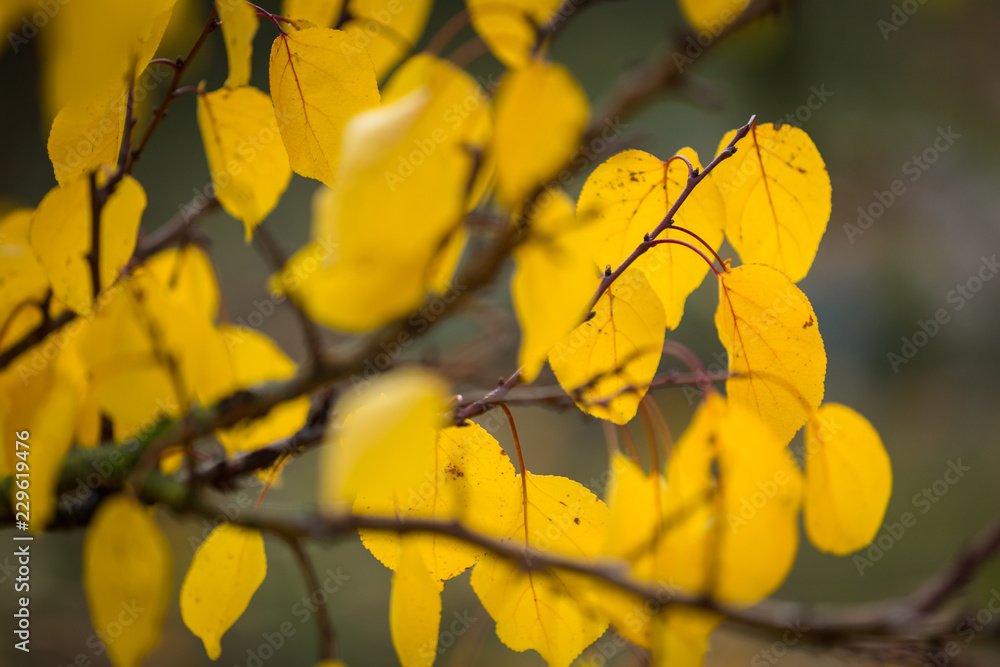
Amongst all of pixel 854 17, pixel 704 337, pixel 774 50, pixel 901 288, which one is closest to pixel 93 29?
pixel 704 337

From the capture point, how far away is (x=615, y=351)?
24 cm

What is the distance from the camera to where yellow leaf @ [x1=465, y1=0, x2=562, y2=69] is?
0.19 metres

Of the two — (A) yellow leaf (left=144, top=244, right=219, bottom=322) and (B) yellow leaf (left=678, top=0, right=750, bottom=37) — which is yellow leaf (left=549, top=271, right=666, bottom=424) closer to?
(B) yellow leaf (left=678, top=0, right=750, bottom=37)

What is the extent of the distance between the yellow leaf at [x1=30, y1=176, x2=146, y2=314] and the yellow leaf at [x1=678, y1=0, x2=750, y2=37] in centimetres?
21

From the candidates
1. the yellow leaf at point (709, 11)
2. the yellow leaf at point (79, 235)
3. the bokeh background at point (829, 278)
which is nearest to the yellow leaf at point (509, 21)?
the yellow leaf at point (709, 11)

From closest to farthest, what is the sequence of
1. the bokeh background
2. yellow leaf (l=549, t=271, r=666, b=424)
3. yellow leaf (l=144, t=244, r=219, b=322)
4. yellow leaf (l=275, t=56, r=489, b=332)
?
yellow leaf (l=275, t=56, r=489, b=332) → yellow leaf (l=549, t=271, r=666, b=424) → yellow leaf (l=144, t=244, r=219, b=322) → the bokeh background

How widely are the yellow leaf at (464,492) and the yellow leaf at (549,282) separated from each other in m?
0.11

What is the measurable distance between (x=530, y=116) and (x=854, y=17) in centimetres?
265

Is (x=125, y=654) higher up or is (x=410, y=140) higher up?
(x=410, y=140)

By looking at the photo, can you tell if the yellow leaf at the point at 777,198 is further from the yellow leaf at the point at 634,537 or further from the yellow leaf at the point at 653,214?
the yellow leaf at the point at 634,537

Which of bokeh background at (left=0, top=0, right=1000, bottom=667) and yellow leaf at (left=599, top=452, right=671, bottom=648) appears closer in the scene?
yellow leaf at (left=599, top=452, right=671, bottom=648)

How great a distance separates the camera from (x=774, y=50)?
7.26 feet

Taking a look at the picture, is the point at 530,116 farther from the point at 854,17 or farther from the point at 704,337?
the point at 854,17

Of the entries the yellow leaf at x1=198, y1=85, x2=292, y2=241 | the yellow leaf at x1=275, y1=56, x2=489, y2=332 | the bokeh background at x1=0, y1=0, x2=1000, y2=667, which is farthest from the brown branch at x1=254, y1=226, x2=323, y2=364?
the bokeh background at x1=0, y1=0, x2=1000, y2=667
